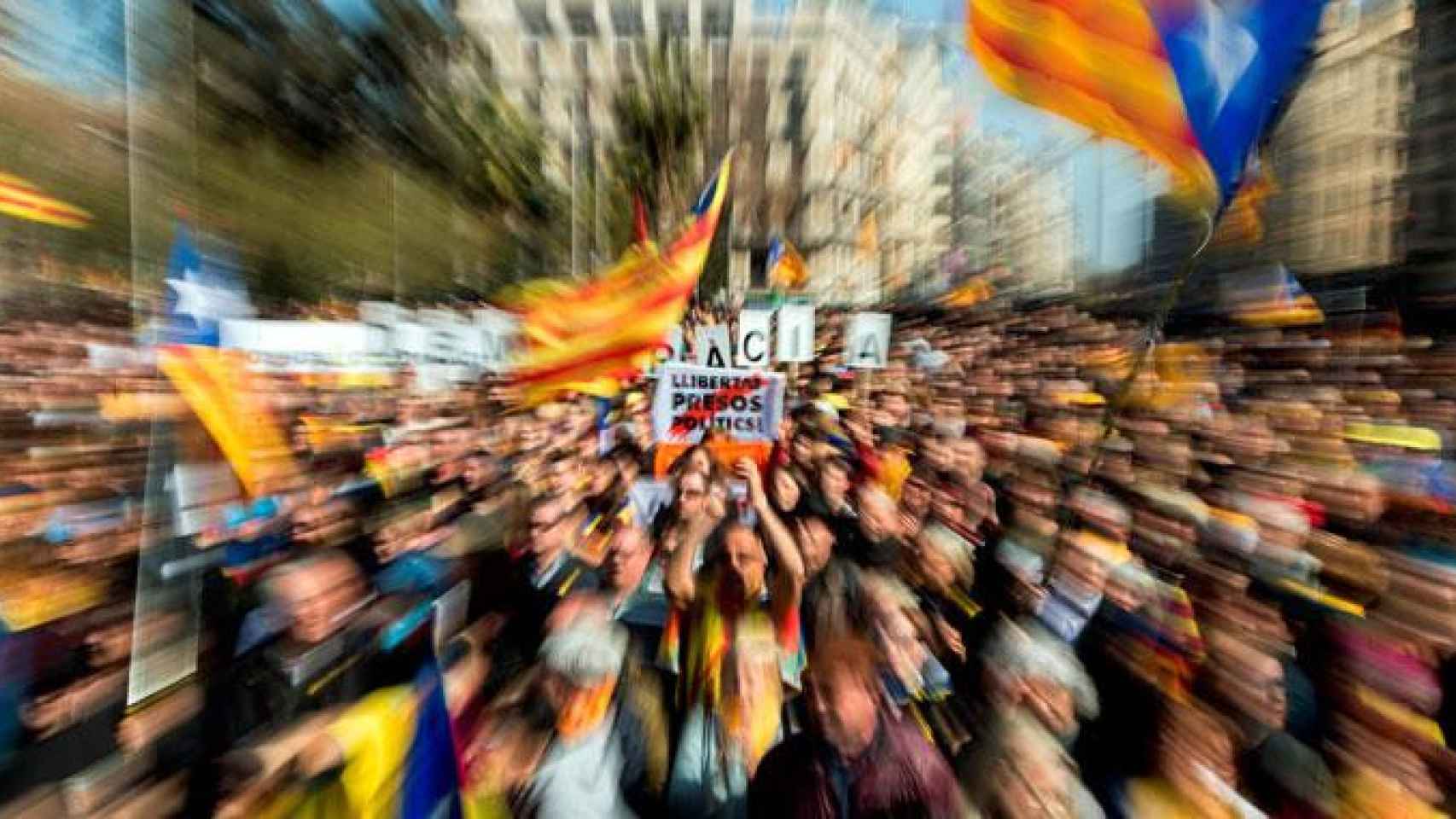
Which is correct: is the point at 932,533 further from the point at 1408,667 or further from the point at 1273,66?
the point at 1273,66

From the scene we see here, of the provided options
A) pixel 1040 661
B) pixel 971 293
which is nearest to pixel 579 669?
pixel 1040 661

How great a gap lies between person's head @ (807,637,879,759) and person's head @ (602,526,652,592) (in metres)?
0.59

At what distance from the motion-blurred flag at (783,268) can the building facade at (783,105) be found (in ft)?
8.10

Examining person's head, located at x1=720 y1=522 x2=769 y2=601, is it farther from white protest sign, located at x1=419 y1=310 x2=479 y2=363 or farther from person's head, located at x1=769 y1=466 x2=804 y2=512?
white protest sign, located at x1=419 y1=310 x2=479 y2=363

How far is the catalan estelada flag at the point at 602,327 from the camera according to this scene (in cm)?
407

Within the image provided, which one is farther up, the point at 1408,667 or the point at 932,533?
the point at 932,533

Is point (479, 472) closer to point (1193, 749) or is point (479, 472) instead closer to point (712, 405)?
point (712, 405)

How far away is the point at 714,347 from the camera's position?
17.1 ft

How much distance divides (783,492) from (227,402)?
1.98m

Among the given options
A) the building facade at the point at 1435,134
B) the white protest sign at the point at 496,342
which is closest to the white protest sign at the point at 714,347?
the white protest sign at the point at 496,342

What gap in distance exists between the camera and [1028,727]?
1.71m

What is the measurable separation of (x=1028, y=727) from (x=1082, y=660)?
47 centimetres

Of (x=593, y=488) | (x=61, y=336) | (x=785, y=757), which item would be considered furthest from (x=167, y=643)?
(x=61, y=336)

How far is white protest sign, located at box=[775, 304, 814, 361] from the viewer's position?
20.3 feet
